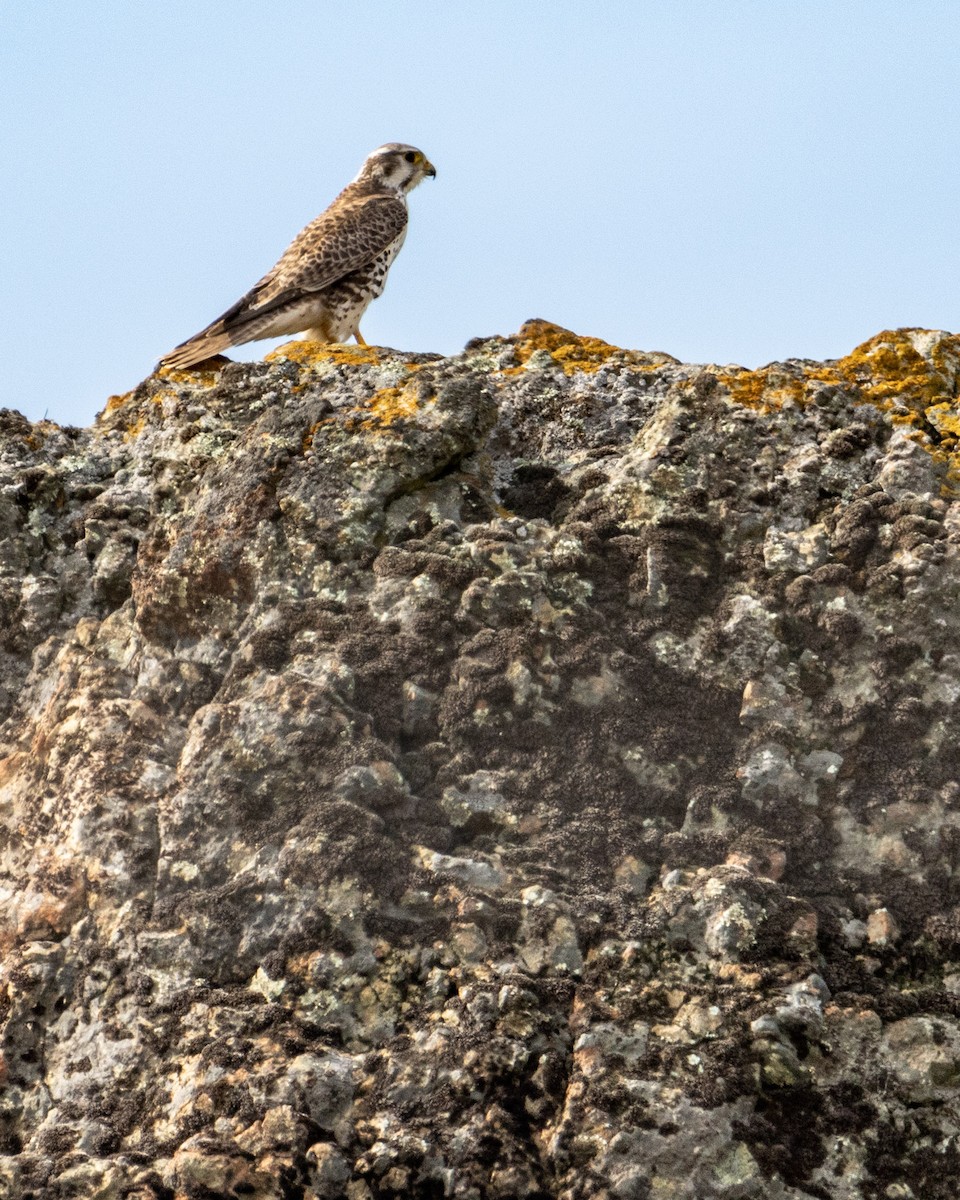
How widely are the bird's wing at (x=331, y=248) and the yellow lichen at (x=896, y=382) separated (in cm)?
308

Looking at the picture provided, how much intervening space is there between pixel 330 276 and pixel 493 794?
4627 mm

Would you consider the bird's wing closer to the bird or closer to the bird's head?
the bird

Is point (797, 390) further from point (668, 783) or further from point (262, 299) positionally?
point (262, 299)

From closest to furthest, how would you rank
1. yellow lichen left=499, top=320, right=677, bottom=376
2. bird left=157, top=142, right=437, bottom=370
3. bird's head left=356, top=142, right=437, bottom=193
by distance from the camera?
yellow lichen left=499, top=320, right=677, bottom=376 < bird left=157, top=142, right=437, bottom=370 < bird's head left=356, top=142, right=437, bottom=193

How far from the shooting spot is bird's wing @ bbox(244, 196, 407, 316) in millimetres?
7301

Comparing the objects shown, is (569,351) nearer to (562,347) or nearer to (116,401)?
(562,347)

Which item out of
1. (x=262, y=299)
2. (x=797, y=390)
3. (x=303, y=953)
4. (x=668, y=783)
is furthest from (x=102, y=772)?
(x=262, y=299)

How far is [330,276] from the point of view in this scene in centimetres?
761

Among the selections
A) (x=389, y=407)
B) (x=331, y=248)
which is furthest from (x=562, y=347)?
(x=331, y=248)

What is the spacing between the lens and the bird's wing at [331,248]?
7301 millimetres

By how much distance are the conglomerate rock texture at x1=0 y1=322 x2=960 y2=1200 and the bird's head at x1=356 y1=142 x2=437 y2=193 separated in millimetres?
4862

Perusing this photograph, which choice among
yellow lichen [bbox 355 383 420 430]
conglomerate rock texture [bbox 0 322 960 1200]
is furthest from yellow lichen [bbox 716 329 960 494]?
yellow lichen [bbox 355 383 420 430]

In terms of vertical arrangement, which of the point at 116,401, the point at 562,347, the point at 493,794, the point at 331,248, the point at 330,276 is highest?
the point at 331,248

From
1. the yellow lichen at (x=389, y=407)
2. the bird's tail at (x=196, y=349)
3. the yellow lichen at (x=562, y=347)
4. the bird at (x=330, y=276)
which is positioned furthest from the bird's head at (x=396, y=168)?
the yellow lichen at (x=389, y=407)
